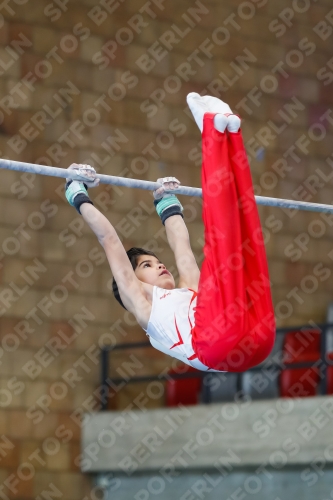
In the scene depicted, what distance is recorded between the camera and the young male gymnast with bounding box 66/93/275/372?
15.6 feet

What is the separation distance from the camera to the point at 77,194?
511 cm

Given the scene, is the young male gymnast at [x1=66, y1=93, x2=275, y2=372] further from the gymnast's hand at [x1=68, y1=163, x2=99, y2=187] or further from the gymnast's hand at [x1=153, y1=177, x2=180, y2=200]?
the gymnast's hand at [x1=153, y1=177, x2=180, y2=200]

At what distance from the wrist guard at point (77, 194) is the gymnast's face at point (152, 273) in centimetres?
46

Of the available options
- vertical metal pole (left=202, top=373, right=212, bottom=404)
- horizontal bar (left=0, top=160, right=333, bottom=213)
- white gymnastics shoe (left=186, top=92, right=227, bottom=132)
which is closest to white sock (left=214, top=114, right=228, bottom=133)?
white gymnastics shoe (left=186, top=92, right=227, bottom=132)

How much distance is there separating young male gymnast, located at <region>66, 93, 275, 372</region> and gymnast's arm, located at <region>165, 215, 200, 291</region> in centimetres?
33

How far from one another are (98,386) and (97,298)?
68 cm

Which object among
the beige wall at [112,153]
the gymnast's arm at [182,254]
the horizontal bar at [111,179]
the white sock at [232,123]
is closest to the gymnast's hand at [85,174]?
the horizontal bar at [111,179]

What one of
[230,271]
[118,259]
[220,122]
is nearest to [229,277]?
[230,271]

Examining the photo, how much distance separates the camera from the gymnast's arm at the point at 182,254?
5.40 meters

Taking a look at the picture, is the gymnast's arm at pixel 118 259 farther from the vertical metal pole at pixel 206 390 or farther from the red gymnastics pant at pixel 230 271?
the vertical metal pole at pixel 206 390

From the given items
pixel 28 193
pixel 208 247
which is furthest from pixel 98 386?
pixel 208 247

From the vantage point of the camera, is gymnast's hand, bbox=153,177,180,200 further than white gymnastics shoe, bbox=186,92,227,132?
Yes

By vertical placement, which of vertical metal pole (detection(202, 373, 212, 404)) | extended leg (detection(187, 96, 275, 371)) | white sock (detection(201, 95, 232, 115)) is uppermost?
white sock (detection(201, 95, 232, 115))

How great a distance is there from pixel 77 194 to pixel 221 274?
2.80 feet
